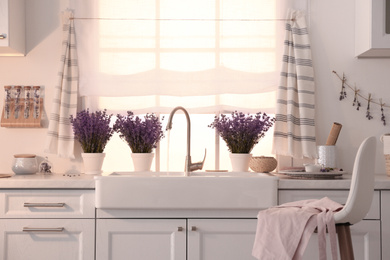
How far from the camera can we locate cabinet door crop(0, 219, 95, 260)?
104 inches

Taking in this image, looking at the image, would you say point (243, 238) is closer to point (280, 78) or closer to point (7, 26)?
point (280, 78)

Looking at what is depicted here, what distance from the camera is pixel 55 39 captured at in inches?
130


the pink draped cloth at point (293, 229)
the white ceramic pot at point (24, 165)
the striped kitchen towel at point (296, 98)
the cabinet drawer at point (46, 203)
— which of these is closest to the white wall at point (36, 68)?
the white ceramic pot at point (24, 165)

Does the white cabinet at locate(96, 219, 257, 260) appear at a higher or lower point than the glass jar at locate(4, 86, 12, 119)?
lower

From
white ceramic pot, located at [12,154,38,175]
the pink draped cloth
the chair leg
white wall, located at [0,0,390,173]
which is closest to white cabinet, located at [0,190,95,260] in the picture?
white ceramic pot, located at [12,154,38,175]

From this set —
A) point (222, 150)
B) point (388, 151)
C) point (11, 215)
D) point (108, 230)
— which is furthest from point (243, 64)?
point (11, 215)

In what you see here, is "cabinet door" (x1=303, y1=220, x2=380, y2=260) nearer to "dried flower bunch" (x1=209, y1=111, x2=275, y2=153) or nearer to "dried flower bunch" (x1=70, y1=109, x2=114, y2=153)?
"dried flower bunch" (x1=209, y1=111, x2=275, y2=153)

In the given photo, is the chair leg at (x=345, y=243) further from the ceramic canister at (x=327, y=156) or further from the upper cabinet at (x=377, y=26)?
the upper cabinet at (x=377, y=26)

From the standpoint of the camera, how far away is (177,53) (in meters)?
3.27

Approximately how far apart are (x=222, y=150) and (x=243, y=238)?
783mm

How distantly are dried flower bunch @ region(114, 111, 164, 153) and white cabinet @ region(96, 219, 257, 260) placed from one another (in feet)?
1.88

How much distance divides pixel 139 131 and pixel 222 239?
31.7 inches

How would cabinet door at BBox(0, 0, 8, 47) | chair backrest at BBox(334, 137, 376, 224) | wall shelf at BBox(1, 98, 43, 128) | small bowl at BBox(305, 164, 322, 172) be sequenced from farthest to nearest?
wall shelf at BBox(1, 98, 43, 128) → cabinet door at BBox(0, 0, 8, 47) → small bowl at BBox(305, 164, 322, 172) → chair backrest at BBox(334, 137, 376, 224)

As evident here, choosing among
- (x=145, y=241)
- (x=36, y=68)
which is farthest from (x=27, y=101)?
(x=145, y=241)
